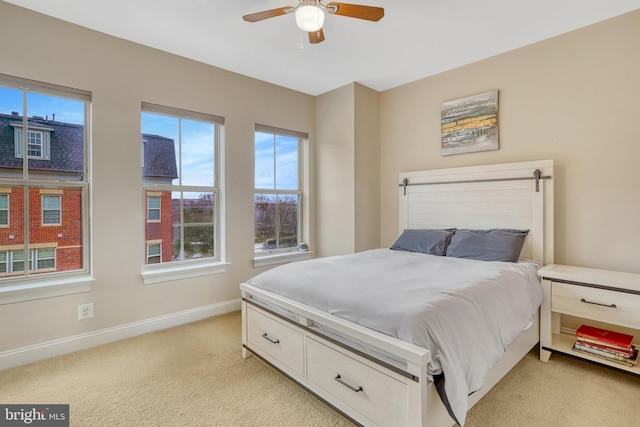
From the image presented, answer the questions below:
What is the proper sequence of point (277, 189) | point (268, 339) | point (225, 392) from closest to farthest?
point (225, 392) < point (268, 339) < point (277, 189)

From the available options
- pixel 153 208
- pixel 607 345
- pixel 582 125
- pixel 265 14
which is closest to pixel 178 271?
pixel 153 208

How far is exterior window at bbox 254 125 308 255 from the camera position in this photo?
3.82 m

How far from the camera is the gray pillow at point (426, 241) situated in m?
3.00

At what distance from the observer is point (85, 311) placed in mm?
2578

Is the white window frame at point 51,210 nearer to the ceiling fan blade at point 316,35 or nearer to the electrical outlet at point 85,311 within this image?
the electrical outlet at point 85,311

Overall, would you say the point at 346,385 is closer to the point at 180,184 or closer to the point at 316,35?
the point at 316,35

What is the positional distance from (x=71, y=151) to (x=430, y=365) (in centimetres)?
307

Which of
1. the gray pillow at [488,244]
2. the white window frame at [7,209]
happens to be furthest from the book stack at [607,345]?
the white window frame at [7,209]

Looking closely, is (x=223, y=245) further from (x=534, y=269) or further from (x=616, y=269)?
(x=616, y=269)

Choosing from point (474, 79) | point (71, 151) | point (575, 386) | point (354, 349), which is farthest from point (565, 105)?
point (71, 151)

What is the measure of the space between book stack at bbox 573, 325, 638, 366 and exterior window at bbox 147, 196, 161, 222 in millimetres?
3665

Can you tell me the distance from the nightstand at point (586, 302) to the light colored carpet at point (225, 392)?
133 mm

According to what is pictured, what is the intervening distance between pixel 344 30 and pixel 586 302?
2.76m

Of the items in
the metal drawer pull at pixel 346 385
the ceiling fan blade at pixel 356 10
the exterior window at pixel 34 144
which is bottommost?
the metal drawer pull at pixel 346 385
